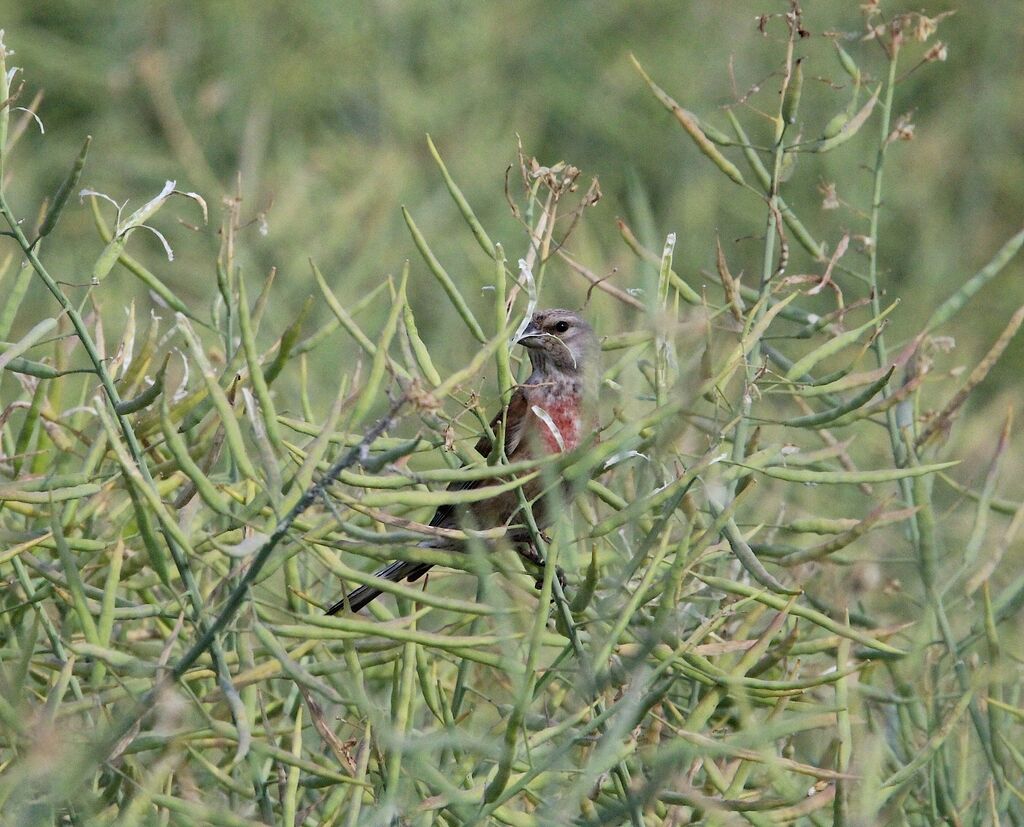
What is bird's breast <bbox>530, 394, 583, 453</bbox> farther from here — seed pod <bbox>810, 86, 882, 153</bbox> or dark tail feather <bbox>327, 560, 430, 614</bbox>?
seed pod <bbox>810, 86, 882, 153</bbox>

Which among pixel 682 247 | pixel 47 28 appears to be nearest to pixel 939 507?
pixel 682 247

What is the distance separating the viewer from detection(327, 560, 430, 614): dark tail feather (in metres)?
3.52

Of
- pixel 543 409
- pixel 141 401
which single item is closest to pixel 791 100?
pixel 543 409

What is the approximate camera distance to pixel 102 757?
2.13m

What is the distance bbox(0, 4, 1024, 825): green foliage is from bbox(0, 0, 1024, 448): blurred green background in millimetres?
5097

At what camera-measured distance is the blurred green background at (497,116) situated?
350 inches

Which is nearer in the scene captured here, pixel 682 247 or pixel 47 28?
pixel 682 247

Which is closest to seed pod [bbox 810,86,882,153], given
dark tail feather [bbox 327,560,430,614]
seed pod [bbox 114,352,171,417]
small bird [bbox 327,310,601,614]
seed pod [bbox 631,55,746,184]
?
seed pod [bbox 631,55,746,184]

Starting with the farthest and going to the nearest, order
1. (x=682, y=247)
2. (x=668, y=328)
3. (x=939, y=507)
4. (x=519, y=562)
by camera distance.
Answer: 1. (x=682, y=247)
2. (x=939, y=507)
3. (x=519, y=562)
4. (x=668, y=328)

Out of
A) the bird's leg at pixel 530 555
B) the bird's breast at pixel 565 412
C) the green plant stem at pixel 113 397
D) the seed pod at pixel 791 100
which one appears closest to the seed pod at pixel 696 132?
the seed pod at pixel 791 100

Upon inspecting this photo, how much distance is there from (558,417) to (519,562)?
0.93m

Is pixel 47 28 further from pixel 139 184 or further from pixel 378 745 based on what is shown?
pixel 378 745

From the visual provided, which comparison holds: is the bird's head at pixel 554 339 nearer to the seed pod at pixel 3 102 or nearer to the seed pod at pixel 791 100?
the seed pod at pixel 791 100

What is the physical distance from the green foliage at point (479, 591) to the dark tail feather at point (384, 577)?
97 millimetres
